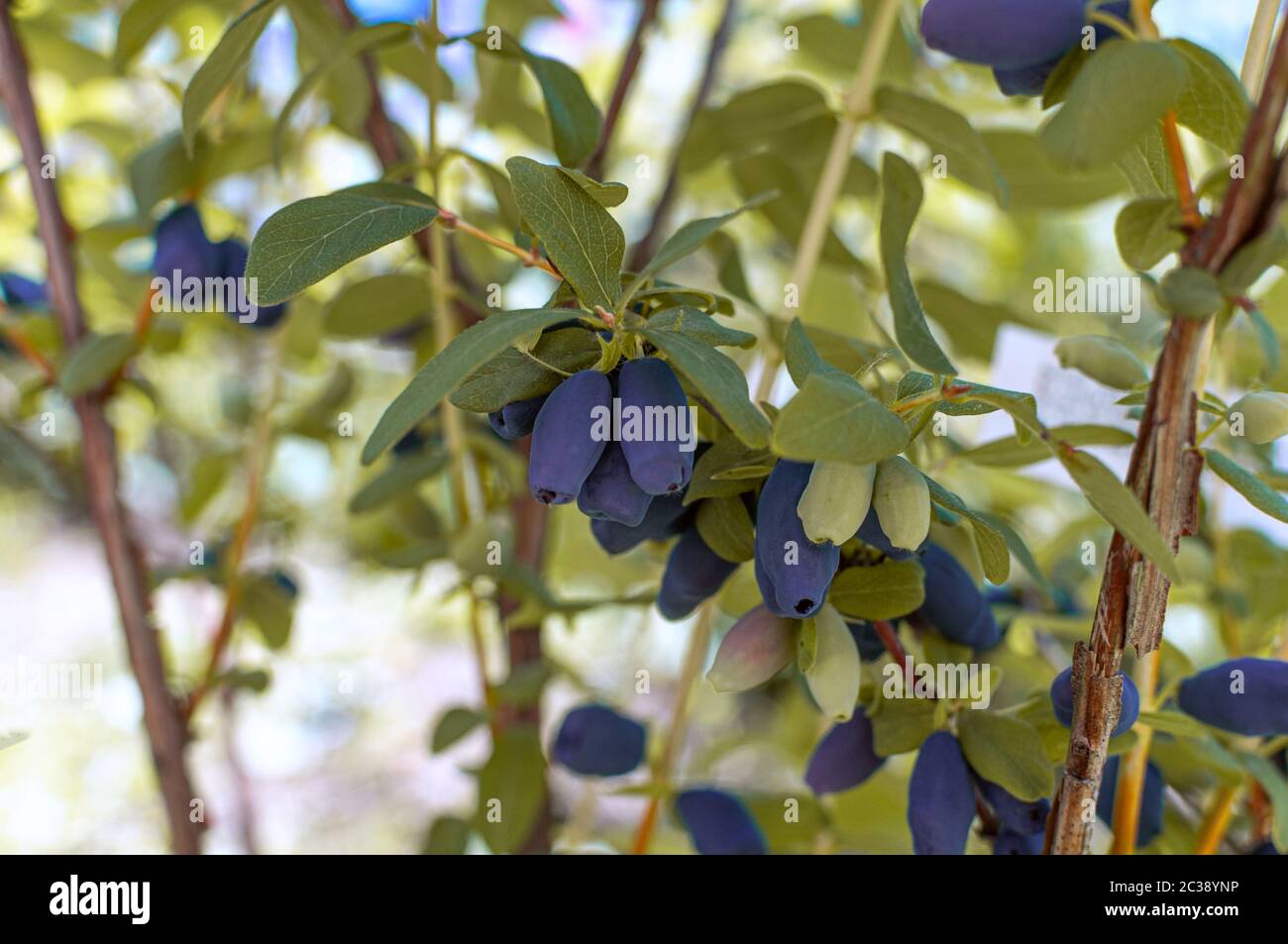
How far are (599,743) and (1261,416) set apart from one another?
0.95 feet

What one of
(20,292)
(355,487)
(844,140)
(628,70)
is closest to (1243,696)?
(844,140)

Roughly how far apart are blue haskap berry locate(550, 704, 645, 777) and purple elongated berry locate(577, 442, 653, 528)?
0.22 meters

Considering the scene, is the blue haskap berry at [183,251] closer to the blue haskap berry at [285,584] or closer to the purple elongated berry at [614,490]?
the blue haskap berry at [285,584]

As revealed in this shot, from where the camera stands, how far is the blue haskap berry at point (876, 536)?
29cm

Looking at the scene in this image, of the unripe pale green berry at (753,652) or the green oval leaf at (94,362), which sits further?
the green oval leaf at (94,362)

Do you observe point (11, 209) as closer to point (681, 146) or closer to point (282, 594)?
point (282, 594)

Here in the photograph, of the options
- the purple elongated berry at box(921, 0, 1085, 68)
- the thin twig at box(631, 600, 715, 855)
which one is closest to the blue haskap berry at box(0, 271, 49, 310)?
the thin twig at box(631, 600, 715, 855)

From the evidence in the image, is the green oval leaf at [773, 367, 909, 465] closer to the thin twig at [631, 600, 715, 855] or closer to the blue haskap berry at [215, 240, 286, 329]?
the thin twig at [631, 600, 715, 855]

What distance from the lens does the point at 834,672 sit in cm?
31

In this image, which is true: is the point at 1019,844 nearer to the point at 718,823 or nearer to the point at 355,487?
the point at 718,823

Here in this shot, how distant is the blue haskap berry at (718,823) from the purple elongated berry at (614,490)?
198mm

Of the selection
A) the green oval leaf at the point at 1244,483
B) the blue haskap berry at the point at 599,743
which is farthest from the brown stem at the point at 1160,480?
the blue haskap berry at the point at 599,743

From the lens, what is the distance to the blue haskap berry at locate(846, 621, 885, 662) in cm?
36

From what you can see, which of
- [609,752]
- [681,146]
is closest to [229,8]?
[681,146]
